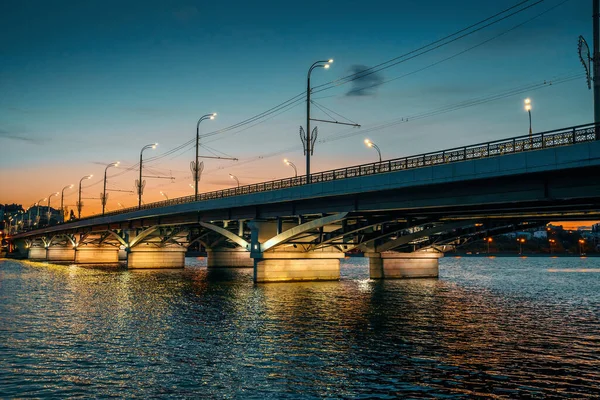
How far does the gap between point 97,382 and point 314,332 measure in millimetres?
12077

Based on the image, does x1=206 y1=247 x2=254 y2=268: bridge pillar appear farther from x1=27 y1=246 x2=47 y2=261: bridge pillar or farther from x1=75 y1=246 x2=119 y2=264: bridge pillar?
x1=27 y1=246 x2=47 y2=261: bridge pillar

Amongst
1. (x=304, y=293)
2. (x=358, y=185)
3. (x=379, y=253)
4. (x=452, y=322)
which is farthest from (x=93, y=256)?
(x=452, y=322)

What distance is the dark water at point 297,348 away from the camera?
1675 centimetres

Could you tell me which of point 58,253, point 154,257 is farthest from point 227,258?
point 58,253

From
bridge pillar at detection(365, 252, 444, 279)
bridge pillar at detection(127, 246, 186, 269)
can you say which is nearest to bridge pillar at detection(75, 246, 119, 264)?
bridge pillar at detection(127, 246, 186, 269)

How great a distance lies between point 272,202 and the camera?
4938 cm

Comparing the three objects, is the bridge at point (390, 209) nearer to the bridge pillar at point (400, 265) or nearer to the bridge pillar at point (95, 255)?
the bridge pillar at point (400, 265)

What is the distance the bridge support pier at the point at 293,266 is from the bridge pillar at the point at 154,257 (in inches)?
1749

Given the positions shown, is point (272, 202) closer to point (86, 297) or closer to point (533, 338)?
point (86, 297)

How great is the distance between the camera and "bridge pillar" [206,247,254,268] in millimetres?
101600

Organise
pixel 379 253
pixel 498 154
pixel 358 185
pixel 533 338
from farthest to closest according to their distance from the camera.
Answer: pixel 379 253 → pixel 358 185 → pixel 498 154 → pixel 533 338

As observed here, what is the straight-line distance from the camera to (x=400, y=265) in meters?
67.9

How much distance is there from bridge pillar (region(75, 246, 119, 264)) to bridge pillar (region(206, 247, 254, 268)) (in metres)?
38.9

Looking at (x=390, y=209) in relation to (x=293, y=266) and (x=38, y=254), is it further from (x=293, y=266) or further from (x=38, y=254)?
(x=38, y=254)
